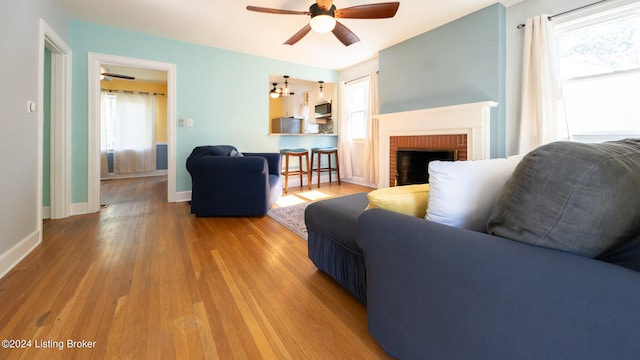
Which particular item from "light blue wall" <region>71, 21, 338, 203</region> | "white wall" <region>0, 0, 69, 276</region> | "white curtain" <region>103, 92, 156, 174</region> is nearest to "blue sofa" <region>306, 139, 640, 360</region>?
"white wall" <region>0, 0, 69, 276</region>

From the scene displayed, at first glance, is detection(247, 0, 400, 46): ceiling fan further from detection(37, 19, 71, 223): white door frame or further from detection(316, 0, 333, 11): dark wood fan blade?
detection(37, 19, 71, 223): white door frame

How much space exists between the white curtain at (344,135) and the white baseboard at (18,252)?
4523 millimetres

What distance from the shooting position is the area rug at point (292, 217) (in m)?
2.60

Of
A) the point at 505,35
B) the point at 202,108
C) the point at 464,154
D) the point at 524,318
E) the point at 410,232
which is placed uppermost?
the point at 505,35

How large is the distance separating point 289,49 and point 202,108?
5.36ft

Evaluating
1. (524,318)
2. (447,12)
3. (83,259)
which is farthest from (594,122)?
(83,259)

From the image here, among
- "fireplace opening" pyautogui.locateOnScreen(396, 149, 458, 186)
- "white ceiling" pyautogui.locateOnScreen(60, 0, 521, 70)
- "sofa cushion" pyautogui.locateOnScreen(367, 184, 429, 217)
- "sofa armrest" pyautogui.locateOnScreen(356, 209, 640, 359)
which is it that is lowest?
"sofa armrest" pyautogui.locateOnScreen(356, 209, 640, 359)

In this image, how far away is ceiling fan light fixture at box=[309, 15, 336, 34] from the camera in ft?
8.14

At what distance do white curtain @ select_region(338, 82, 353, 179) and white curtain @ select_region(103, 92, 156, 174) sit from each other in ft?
15.7

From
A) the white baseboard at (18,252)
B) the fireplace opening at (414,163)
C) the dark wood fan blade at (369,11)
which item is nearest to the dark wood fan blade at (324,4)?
the dark wood fan blade at (369,11)

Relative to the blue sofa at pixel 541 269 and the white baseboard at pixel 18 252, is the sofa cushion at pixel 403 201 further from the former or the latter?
the white baseboard at pixel 18 252

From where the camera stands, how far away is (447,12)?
3.11m

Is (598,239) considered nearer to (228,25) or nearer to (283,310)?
(283,310)

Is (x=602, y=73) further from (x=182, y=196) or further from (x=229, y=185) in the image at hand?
(x=182, y=196)
